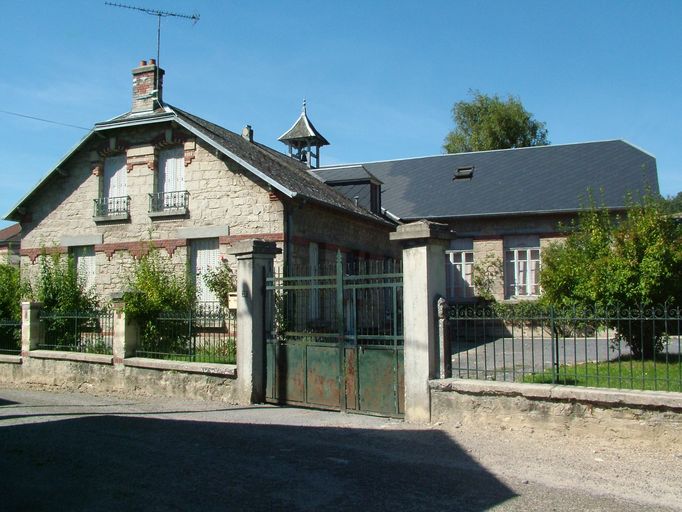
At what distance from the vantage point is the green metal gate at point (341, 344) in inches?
349

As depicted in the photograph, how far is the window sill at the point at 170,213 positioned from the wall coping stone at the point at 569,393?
995 centimetres

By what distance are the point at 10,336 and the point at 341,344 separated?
8.74 m

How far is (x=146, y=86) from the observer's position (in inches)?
700

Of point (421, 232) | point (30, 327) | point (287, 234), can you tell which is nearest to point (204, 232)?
point (287, 234)

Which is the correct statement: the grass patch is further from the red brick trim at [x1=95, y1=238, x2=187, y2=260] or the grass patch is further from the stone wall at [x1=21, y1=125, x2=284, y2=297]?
the red brick trim at [x1=95, y1=238, x2=187, y2=260]

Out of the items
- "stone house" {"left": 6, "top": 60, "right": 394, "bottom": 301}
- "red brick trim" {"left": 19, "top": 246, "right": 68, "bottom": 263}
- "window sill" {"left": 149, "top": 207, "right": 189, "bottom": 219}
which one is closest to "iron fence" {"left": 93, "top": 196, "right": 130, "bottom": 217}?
"stone house" {"left": 6, "top": 60, "right": 394, "bottom": 301}

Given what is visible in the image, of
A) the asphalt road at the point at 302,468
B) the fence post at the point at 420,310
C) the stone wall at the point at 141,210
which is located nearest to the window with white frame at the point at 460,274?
the stone wall at the point at 141,210

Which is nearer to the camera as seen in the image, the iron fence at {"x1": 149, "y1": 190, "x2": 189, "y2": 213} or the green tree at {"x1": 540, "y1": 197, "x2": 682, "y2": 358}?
the green tree at {"x1": 540, "y1": 197, "x2": 682, "y2": 358}

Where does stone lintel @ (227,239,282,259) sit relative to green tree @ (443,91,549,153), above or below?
below

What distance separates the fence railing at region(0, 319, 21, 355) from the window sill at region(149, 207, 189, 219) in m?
4.26

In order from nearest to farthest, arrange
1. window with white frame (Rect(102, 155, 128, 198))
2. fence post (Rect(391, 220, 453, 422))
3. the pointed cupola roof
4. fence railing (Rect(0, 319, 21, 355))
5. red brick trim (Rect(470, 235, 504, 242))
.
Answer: fence post (Rect(391, 220, 453, 422)) → fence railing (Rect(0, 319, 21, 355)) → window with white frame (Rect(102, 155, 128, 198)) → red brick trim (Rect(470, 235, 504, 242)) → the pointed cupola roof

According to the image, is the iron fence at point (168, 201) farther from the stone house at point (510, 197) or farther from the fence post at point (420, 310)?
the fence post at point (420, 310)

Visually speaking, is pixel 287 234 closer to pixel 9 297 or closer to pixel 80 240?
pixel 80 240

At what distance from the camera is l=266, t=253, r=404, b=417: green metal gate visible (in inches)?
349
